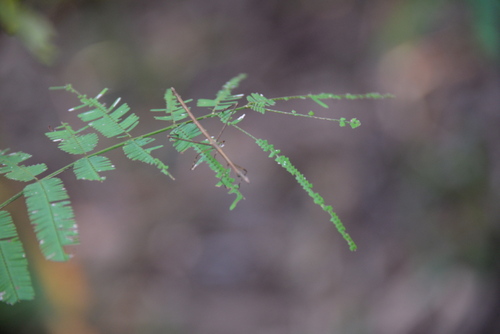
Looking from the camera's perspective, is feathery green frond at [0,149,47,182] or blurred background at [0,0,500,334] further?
blurred background at [0,0,500,334]

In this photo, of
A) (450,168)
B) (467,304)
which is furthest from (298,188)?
(467,304)

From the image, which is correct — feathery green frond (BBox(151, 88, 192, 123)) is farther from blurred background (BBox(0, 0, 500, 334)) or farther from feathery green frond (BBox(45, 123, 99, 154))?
blurred background (BBox(0, 0, 500, 334))

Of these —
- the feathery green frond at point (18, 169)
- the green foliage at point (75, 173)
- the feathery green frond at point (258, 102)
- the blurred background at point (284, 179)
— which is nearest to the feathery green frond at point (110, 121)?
the green foliage at point (75, 173)

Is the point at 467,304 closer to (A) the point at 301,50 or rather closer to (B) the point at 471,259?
(B) the point at 471,259

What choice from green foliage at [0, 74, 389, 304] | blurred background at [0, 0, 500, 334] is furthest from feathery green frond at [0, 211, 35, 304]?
blurred background at [0, 0, 500, 334]

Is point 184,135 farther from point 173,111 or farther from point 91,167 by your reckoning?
point 91,167

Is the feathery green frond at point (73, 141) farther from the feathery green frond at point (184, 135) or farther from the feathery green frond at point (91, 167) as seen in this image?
the feathery green frond at point (184, 135)
